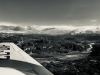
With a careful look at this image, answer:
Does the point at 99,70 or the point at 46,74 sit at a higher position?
the point at 46,74

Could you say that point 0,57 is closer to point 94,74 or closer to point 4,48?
point 4,48

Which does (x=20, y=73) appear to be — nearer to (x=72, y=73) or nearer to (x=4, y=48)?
(x=4, y=48)

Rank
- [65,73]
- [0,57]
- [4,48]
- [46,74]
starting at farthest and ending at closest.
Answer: [65,73]
[4,48]
[0,57]
[46,74]

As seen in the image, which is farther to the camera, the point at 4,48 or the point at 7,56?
the point at 4,48

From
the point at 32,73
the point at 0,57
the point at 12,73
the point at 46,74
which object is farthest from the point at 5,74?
the point at 0,57

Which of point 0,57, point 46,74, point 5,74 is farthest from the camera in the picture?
point 0,57

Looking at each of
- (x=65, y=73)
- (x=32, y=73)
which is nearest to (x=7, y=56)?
(x=32, y=73)
